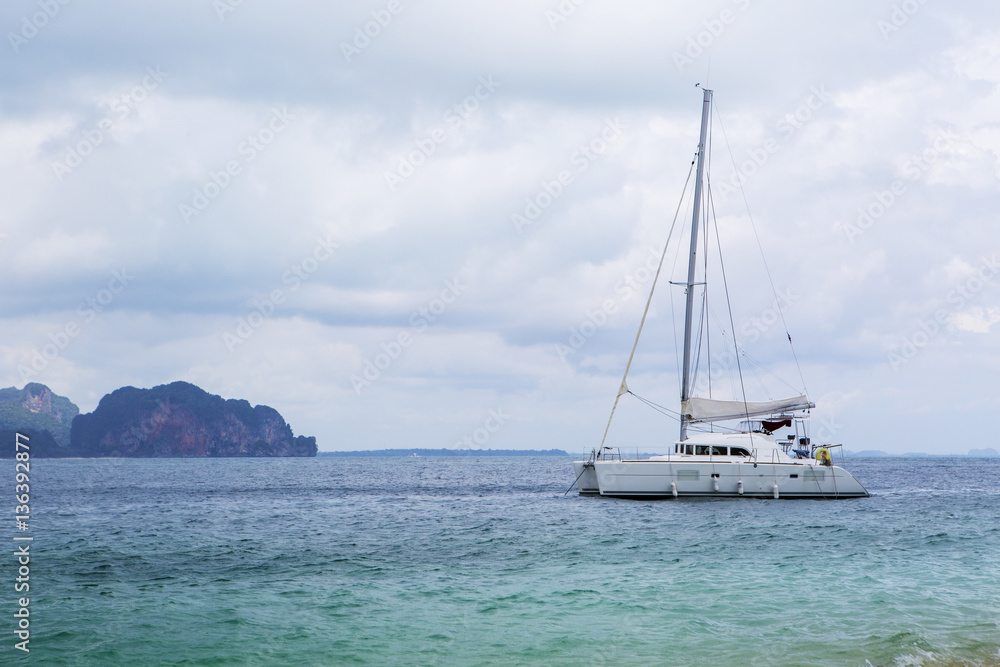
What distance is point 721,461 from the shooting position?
4131cm

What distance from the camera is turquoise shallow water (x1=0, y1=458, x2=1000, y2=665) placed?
15.1m

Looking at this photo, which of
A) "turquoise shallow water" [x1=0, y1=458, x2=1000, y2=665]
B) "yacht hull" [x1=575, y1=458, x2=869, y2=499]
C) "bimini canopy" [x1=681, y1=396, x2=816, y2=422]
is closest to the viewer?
"turquoise shallow water" [x1=0, y1=458, x2=1000, y2=665]

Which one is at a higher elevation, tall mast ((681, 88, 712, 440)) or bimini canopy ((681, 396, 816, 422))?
tall mast ((681, 88, 712, 440))

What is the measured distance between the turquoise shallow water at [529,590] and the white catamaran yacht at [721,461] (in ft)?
6.28

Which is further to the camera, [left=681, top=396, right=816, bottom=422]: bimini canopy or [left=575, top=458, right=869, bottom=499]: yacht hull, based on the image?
[left=681, top=396, right=816, bottom=422]: bimini canopy

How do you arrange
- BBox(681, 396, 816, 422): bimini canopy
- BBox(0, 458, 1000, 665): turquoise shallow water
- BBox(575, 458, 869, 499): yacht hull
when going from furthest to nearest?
BBox(681, 396, 816, 422): bimini canopy, BBox(575, 458, 869, 499): yacht hull, BBox(0, 458, 1000, 665): turquoise shallow water

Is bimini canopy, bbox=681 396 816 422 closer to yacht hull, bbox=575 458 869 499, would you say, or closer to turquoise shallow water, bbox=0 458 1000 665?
yacht hull, bbox=575 458 869 499

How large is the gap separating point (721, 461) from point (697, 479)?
1.66m

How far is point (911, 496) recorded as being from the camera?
2229 inches

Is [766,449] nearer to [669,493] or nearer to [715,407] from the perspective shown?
[715,407]

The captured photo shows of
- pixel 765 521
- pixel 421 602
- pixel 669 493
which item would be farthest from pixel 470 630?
pixel 669 493

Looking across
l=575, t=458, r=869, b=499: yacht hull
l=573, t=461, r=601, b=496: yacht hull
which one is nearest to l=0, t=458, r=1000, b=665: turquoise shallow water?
l=575, t=458, r=869, b=499: yacht hull

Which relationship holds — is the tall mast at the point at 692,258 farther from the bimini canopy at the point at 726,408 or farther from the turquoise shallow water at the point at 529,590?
the turquoise shallow water at the point at 529,590

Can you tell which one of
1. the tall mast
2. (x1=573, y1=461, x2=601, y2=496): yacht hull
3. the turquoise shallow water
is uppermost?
the tall mast
